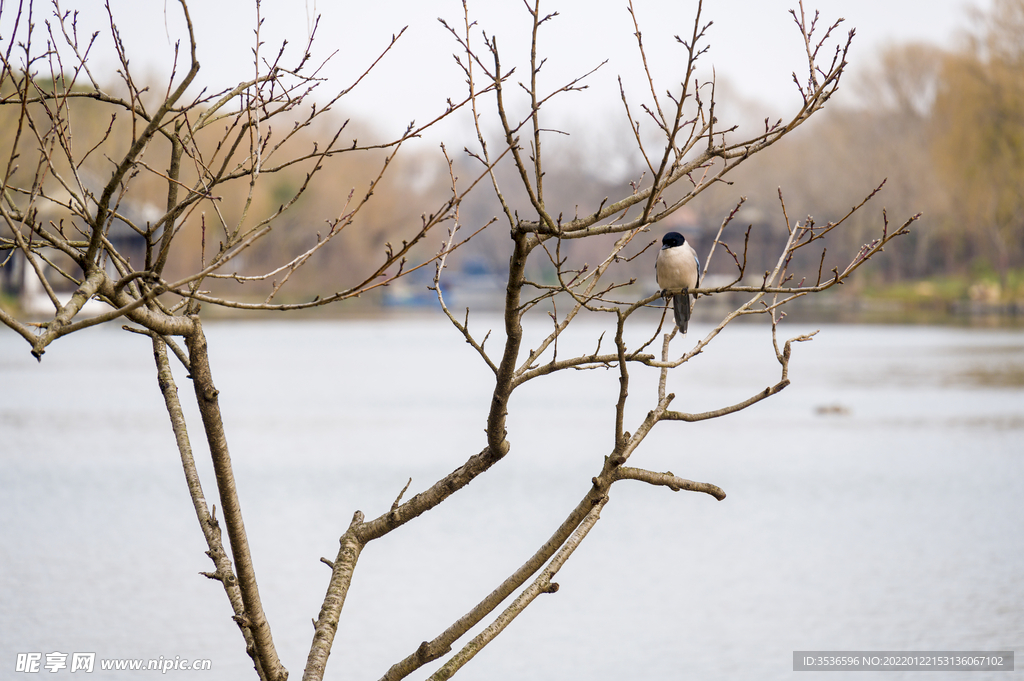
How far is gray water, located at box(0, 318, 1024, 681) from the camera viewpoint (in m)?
6.58

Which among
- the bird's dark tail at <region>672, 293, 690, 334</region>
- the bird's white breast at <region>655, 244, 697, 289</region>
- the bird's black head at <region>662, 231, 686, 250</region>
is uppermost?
the bird's black head at <region>662, 231, 686, 250</region>

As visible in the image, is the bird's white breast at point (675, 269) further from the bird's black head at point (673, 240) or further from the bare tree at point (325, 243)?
the bare tree at point (325, 243)

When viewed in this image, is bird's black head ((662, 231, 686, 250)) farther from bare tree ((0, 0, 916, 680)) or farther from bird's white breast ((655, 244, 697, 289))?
bare tree ((0, 0, 916, 680))

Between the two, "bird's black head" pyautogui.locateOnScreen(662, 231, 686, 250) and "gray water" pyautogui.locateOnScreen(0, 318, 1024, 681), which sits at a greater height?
"bird's black head" pyautogui.locateOnScreen(662, 231, 686, 250)

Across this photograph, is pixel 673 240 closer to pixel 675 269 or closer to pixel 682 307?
pixel 675 269

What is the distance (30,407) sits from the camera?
1625cm

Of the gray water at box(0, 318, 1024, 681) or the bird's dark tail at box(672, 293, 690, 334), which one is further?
the gray water at box(0, 318, 1024, 681)

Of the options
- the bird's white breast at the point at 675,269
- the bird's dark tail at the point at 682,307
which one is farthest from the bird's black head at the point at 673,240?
the bird's dark tail at the point at 682,307

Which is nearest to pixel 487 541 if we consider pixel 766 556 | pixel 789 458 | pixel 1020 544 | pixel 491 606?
pixel 766 556

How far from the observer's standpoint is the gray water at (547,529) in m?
6.58

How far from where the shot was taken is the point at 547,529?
896 centimetres

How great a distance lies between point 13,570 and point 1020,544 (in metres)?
6.90

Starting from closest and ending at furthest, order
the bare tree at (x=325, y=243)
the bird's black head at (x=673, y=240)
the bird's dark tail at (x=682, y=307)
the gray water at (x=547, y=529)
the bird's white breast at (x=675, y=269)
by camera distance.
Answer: the bare tree at (x=325, y=243) → the bird's dark tail at (x=682, y=307) → the bird's white breast at (x=675, y=269) → the bird's black head at (x=673, y=240) → the gray water at (x=547, y=529)

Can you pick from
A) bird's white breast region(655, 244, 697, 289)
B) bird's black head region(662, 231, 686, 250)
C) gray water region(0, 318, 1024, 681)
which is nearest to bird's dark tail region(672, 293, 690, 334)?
bird's white breast region(655, 244, 697, 289)
